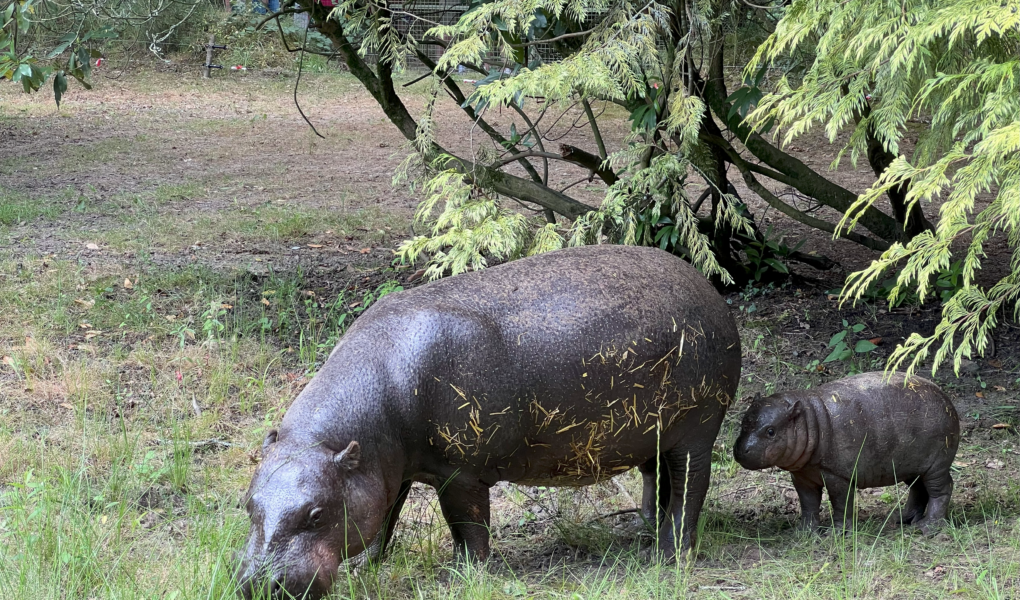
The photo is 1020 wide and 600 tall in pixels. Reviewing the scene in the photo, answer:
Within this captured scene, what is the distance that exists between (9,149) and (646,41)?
11.4 metres

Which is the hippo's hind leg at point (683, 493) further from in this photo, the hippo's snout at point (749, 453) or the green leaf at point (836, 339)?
the green leaf at point (836, 339)

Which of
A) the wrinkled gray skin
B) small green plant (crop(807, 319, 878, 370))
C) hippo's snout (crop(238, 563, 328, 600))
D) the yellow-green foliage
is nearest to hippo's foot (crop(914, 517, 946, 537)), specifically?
the yellow-green foliage

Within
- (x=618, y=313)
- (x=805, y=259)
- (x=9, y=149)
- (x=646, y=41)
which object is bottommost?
(x=9, y=149)

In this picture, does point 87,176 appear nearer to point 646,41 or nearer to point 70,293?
point 70,293

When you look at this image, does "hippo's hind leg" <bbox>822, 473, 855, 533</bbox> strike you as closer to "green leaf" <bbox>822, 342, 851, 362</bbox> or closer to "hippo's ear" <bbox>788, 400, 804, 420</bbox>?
"hippo's ear" <bbox>788, 400, 804, 420</bbox>

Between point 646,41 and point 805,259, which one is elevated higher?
point 646,41

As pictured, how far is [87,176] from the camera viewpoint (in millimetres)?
11984

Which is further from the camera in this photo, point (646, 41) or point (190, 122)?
point (190, 122)

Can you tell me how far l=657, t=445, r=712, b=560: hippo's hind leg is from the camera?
4309 millimetres

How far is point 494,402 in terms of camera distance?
3.75 metres

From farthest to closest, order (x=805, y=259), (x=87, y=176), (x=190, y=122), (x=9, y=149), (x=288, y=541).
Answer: (x=190, y=122)
(x=9, y=149)
(x=87, y=176)
(x=805, y=259)
(x=288, y=541)

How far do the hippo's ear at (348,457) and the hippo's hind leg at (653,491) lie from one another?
5.26 feet

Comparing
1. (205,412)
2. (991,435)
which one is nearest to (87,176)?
(205,412)

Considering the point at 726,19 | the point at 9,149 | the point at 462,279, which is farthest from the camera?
the point at 9,149
